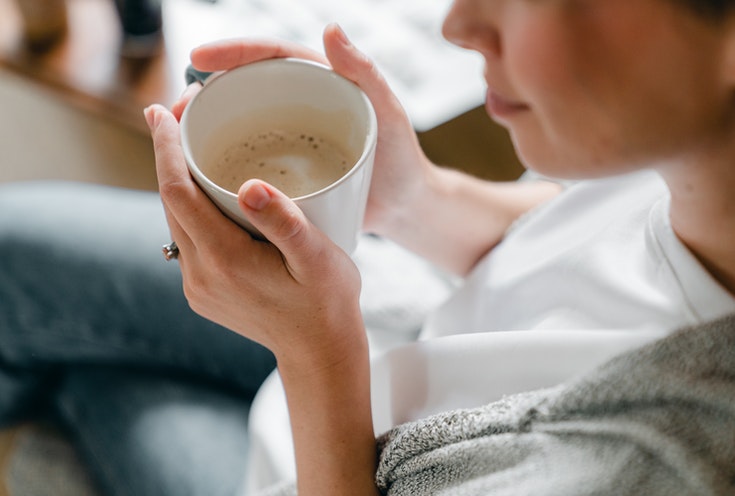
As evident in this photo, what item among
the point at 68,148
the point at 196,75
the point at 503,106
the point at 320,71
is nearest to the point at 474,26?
the point at 503,106

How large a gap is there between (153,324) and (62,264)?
0.42ft

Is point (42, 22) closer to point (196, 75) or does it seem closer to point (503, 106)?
point (196, 75)

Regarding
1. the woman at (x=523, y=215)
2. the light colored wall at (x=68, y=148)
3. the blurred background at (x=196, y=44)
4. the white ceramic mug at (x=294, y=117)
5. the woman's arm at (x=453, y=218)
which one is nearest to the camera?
the woman at (x=523, y=215)

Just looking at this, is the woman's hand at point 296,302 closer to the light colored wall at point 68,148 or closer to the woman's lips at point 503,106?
the woman's lips at point 503,106

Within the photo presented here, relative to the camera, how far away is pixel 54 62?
1.06 meters

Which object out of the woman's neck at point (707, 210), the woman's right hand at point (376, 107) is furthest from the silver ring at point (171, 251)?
the woman's neck at point (707, 210)

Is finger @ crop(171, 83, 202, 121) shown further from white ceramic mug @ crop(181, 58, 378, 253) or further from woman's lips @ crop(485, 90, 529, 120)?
woman's lips @ crop(485, 90, 529, 120)

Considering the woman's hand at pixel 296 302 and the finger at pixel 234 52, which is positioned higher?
the finger at pixel 234 52

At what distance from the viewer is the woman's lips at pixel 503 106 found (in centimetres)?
54

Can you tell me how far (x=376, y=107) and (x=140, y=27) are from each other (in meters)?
0.53

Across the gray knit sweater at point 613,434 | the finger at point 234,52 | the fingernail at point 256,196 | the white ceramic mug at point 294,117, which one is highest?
the finger at point 234,52

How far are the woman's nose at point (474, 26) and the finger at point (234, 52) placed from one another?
18 centimetres

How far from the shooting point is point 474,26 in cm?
52

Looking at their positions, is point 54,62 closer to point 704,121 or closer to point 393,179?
point 393,179
